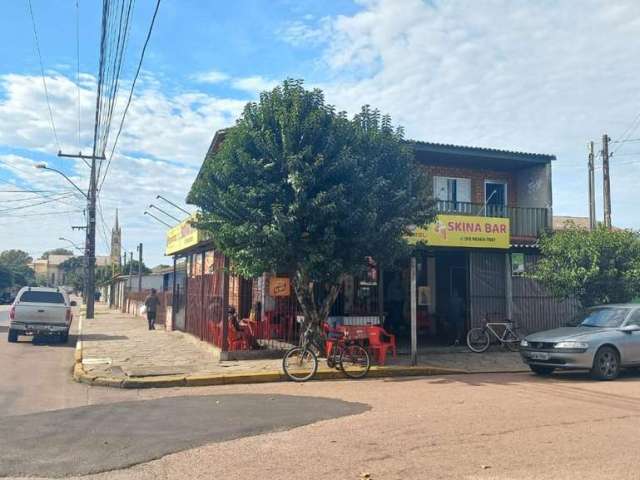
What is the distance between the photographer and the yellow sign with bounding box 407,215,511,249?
15922 millimetres

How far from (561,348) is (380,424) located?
5805mm

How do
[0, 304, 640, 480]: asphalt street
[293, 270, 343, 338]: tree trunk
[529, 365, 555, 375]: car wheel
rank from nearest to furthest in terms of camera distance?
[0, 304, 640, 480]: asphalt street < [529, 365, 555, 375]: car wheel < [293, 270, 343, 338]: tree trunk

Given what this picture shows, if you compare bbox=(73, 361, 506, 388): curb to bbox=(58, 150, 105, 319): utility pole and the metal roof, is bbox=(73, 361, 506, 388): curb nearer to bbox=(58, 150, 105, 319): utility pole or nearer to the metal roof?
the metal roof

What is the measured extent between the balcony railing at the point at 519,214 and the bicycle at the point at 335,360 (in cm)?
958

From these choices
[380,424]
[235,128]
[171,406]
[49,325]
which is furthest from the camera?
[49,325]

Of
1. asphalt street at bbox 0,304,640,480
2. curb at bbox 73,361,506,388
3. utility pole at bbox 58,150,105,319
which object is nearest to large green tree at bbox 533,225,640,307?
asphalt street at bbox 0,304,640,480

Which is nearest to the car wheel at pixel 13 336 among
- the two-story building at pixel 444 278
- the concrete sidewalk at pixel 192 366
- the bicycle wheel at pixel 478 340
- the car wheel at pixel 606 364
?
the concrete sidewalk at pixel 192 366

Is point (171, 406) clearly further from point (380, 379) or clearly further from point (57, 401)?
point (380, 379)

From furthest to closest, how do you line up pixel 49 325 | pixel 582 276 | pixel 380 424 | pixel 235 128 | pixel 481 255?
pixel 49 325
pixel 481 255
pixel 582 276
pixel 235 128
pixel 380 424

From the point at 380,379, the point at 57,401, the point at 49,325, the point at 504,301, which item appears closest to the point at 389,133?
the point at 380,379

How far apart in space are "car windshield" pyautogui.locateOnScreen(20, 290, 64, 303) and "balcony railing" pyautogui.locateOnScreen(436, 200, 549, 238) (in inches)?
498

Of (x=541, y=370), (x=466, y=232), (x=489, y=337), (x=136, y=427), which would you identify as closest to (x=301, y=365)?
(x=136, y=427)

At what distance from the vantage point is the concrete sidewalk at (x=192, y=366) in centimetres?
1135

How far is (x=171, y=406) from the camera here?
8867 mm
